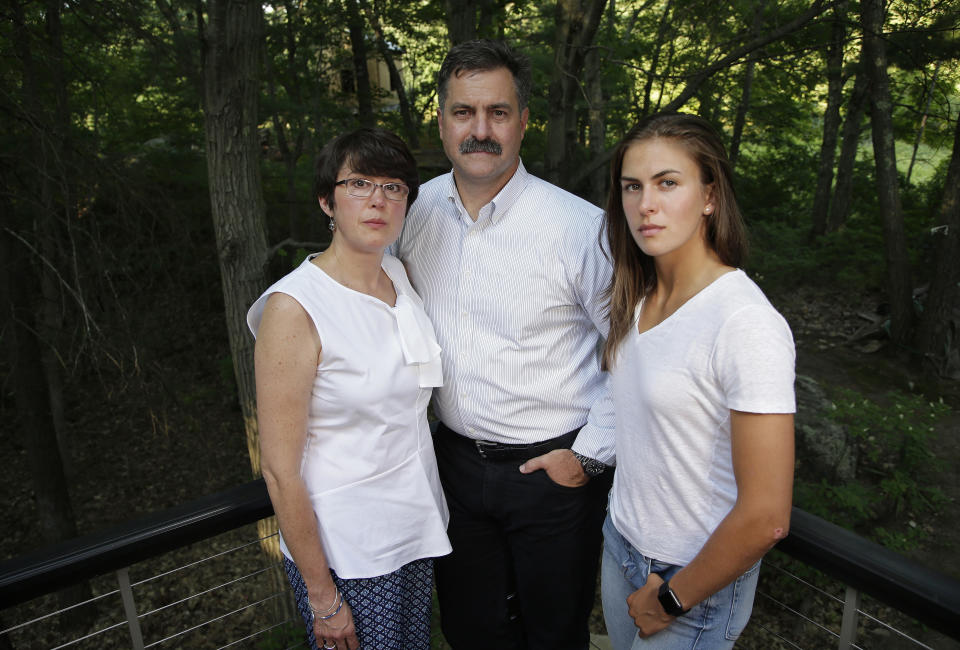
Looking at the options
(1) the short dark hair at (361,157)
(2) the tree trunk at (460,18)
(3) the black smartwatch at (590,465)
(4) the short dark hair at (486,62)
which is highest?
(2) the tree trunk at (460,18)

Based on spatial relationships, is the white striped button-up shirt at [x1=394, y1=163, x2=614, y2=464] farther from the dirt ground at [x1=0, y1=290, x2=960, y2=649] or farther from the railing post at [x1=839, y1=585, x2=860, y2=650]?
the dirt ground at [x1=0, y1=290, x2=960, y2=649]

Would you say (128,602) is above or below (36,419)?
above

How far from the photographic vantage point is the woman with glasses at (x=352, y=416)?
5.11ft

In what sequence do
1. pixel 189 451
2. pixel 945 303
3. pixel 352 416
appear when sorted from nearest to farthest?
pixel 352 416, pixel 945 303, pixel 189 451

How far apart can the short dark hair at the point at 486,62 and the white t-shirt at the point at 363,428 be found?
848mm

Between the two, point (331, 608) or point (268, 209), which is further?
point (268, 209)

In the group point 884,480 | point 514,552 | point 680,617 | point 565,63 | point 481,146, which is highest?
point 565,63

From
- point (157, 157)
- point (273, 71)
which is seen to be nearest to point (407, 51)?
point (273, 71)

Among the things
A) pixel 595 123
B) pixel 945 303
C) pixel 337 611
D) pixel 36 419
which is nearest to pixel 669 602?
pixel 337 611

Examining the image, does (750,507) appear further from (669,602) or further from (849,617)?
(849,617)

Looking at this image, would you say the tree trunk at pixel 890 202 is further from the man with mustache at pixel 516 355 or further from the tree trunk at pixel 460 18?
the man with mustache at pixel 516 355

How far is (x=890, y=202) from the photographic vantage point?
8.29 meters

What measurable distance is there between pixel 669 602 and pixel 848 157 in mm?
12361

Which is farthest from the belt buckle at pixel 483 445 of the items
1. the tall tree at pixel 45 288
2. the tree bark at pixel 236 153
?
the tall tree at pixel 45 288
